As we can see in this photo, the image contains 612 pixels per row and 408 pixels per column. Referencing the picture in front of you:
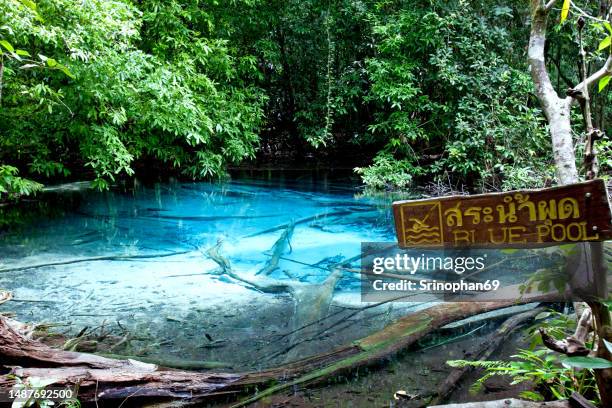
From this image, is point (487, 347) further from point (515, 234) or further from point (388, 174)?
point (388, 174)

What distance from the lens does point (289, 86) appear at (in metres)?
9.75

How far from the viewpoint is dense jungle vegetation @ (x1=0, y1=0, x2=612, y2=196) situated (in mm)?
5137

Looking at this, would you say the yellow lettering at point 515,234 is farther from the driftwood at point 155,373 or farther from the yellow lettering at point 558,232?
the driftwood at point 155,373

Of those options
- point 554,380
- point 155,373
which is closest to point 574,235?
point 554,380

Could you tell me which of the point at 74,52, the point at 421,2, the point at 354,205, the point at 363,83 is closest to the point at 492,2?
the point at 421,2

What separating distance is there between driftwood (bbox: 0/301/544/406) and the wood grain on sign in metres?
0.87

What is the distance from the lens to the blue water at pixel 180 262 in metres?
2.65

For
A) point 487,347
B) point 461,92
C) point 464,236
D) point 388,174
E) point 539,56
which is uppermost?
point 461,92

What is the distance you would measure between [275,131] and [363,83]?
2.69 metres

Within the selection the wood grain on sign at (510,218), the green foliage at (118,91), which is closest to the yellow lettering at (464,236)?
the wood grain on sign at (510,218)
